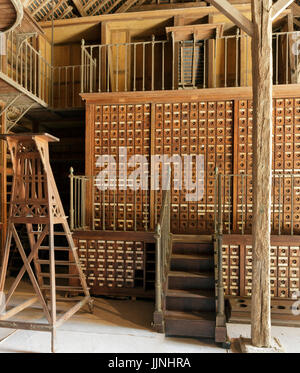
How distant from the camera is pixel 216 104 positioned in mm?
4875

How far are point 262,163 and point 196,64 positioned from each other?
133 inches

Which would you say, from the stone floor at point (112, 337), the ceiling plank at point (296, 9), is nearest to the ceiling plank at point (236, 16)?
the stone floor at point (112, 337)

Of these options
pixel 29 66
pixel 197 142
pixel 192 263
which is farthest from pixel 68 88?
pixel 192 263

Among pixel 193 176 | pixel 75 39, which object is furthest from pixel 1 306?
pixel 75 39

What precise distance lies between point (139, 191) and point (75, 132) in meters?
3.29

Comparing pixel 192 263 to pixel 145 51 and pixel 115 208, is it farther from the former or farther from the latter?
pixel 145 51

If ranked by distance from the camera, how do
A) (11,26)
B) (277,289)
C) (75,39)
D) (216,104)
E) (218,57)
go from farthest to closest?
(75,39) → (218,57) → (216,104) → (277,289) → (11,26)

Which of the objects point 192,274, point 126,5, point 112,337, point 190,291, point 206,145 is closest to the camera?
point 112,337

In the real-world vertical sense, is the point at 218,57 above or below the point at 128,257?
above

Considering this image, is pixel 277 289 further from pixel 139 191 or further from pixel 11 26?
pixel 11 26

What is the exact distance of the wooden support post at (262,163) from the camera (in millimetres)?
2799

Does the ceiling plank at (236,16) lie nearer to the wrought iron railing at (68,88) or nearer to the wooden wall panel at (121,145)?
the wooden wall panel at (121,145)

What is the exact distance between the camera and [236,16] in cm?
289

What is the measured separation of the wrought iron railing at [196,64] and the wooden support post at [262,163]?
214 cm
